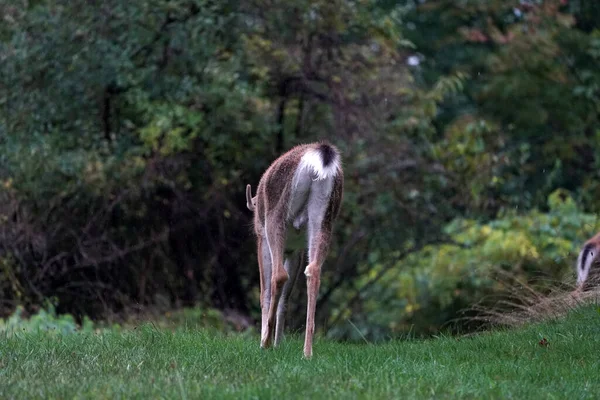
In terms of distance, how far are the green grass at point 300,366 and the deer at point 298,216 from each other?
0.32 m

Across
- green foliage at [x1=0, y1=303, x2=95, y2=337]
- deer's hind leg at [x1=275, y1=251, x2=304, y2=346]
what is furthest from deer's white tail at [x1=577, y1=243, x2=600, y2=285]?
green foliage at [x1=0, y1=303, x2=95, y2=337]

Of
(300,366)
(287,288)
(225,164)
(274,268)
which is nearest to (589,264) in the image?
(287,288)

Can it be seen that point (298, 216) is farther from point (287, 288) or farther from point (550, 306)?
point (550, 306)

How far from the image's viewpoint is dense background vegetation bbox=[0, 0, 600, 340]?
1405 cm

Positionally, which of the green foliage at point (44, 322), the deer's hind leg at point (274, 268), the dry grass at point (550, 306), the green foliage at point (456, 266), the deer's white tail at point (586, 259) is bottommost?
the green foliage at point (456, 266)

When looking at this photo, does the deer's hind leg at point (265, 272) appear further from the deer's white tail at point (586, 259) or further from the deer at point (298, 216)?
the deer's white tail at point (586, 259)

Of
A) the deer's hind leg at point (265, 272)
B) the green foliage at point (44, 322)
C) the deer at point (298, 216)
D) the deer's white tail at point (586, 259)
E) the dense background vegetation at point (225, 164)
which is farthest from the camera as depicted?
the dense background vegetation at point (225, 164)

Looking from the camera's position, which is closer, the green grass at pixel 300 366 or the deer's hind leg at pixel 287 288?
the green grass at pixel 300 366

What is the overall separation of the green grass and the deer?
1.04 feet

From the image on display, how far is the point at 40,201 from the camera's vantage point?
1406 centimetres

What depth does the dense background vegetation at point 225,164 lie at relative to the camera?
14.1 meters

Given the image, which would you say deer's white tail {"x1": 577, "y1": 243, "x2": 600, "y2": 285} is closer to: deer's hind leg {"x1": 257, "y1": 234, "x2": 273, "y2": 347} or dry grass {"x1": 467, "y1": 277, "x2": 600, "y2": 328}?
dry grass {"x1": 467, "y1": 277, "x2": 600, "y2": 328}

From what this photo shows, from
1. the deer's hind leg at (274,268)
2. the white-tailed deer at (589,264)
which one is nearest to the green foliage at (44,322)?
the deer's hind leg at (274,268)

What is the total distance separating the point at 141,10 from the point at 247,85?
5.78ft
